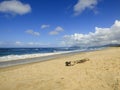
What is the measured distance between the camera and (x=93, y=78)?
7.91 meters

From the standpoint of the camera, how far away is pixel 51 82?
788 cm

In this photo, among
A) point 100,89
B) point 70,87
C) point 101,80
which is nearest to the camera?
point 100,89

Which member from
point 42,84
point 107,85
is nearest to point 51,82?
point 42,84

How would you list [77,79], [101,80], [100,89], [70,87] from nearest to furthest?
[100,89] → [70,87] → [101,80] → [77,79]

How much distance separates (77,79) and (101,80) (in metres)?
1.24

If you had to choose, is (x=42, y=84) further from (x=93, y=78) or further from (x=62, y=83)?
(x=93, y=78)

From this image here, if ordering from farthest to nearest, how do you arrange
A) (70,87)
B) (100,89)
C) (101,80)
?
(101,80), (70,87), (100,89)

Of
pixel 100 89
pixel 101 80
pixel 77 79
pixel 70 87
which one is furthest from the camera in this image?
pixel 77 79

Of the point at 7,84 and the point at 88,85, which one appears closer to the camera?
the point at 88,85

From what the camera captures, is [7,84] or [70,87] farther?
[7,84]

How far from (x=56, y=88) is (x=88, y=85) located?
4.91 ft

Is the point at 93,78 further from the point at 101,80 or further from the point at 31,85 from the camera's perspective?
the point at 31,85

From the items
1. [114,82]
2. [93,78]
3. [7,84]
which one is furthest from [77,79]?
[7,84]

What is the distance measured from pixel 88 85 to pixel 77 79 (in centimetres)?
103
